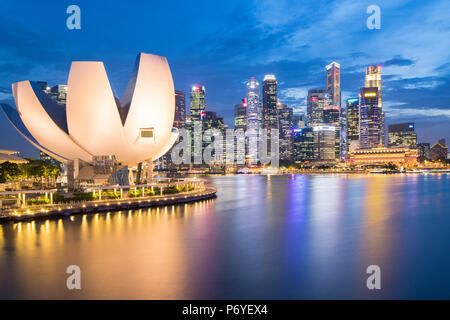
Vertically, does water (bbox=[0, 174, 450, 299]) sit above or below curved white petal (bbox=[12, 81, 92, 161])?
below

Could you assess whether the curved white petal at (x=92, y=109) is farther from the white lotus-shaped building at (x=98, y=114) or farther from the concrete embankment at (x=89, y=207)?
the concrete embankment at (x=89, y=207)

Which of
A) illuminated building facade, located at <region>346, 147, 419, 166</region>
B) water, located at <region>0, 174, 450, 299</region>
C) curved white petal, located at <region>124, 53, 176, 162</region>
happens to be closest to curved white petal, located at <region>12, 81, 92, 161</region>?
curved white petal, located at <region>124, 53, 176, 162</region>

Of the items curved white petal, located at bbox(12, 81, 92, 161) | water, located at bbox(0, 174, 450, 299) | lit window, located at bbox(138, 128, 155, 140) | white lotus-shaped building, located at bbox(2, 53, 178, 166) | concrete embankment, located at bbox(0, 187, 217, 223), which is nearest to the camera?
water, located at bbox(0, 174, 450, 299)

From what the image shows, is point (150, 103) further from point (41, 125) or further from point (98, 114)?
point (41, 125)

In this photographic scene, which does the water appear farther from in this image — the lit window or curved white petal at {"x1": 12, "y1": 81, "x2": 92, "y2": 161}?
curved white petal at {"x1": 12, "y1": 81, "x2": 92, "y2": 161}

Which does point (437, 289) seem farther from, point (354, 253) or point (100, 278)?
point (100, 278)

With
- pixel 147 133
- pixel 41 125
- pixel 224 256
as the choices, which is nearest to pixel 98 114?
pixel 147 133
